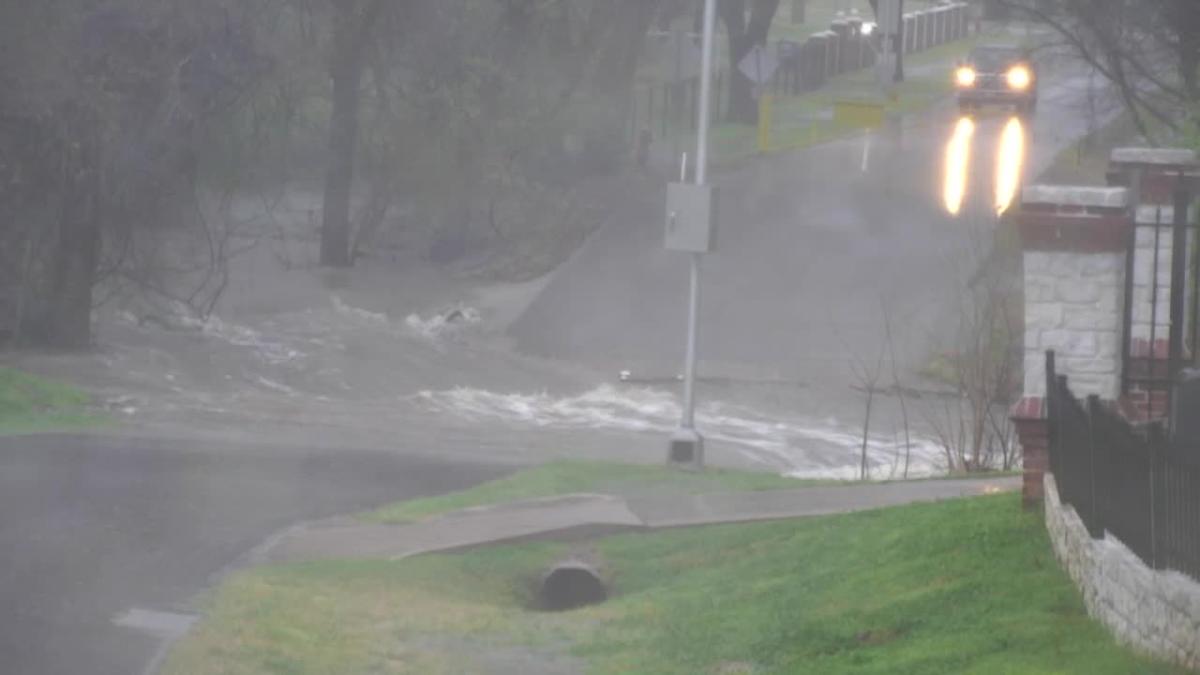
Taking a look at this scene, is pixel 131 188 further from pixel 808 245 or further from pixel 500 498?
pixel 808 245

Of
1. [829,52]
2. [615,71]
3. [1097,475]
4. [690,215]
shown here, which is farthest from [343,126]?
[1097,475]

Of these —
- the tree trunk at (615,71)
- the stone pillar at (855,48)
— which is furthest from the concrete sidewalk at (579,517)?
the stone pillar at (855,48)

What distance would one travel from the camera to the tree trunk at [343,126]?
31031 millimetres

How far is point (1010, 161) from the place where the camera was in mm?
36219

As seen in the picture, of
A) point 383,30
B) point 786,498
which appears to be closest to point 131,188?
point 383,30

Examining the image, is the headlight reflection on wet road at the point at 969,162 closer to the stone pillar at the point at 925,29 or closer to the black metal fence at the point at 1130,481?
the stone pillar at the point at 925,29

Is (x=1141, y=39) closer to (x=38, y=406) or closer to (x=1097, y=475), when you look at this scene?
(x=38, y=406)

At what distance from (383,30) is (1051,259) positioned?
21296 mm

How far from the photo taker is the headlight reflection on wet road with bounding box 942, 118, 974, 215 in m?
35.8

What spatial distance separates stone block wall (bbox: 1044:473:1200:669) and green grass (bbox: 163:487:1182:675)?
10 centimetres

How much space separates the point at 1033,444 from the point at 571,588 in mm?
3476

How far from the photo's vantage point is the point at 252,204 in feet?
120

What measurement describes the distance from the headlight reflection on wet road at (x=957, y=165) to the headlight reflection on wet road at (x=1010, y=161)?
0.64 m

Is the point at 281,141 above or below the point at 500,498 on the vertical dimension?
above
